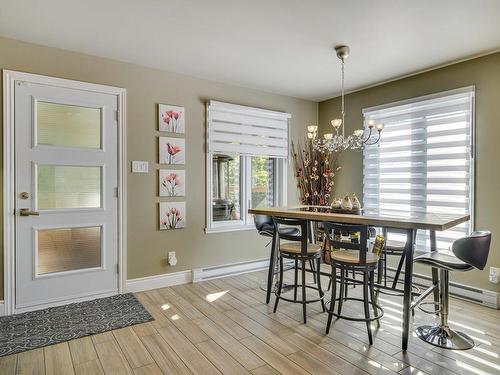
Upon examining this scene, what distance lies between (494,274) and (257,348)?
253 cm

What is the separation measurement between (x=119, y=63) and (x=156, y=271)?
7.75 ft

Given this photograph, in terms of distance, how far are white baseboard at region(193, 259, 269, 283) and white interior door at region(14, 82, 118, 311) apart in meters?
0.99

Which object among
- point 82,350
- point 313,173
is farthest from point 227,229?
point 82,350

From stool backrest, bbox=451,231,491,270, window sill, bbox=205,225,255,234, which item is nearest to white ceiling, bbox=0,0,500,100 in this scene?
stool backrest, bbox=451,231,491,270

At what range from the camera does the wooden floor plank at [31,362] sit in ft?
7.02

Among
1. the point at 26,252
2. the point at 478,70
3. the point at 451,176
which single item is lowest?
the point at 26,252

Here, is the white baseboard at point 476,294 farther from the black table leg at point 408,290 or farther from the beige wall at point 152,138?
the beige wall at point 152,138

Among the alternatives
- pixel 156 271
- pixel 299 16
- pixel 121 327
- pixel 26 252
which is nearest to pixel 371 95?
pixel 299 16

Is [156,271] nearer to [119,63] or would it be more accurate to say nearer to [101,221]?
[101,221]

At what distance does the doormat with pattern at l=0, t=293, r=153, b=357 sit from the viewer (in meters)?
2.51

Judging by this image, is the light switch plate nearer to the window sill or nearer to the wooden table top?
Result: the window sill

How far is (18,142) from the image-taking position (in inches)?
118

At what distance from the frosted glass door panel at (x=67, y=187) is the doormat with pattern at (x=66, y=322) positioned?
3.26ft

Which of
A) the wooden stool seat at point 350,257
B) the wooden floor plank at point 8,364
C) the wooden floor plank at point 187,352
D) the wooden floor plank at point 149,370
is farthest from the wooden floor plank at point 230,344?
the wooden floor plank at point 8,364
